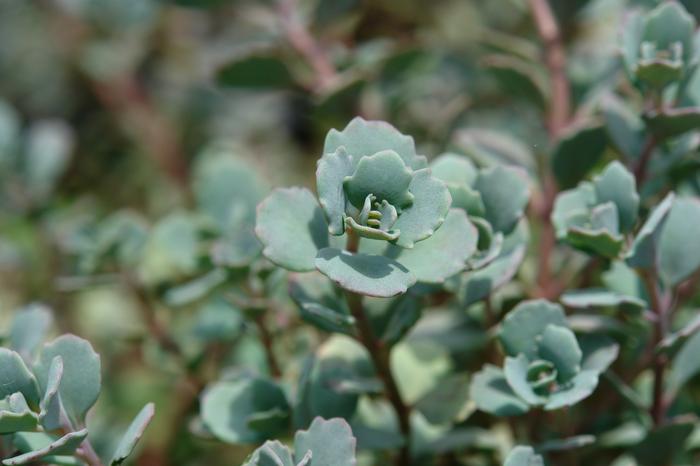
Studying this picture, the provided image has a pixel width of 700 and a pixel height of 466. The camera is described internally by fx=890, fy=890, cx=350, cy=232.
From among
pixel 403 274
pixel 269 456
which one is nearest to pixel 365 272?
pixel 403 274

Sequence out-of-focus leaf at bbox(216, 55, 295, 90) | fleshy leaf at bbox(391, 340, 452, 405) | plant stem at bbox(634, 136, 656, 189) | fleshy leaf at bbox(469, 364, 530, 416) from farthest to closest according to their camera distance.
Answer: out-of-focus leaf at bbox(216, 55, 295, 90) < fleshy leaf at bbox(391, 340, 452, 405) < plant stem at bbox(634, 136, 656, 189) < fleshy leaf at bbox(469, 364, 530, 416)

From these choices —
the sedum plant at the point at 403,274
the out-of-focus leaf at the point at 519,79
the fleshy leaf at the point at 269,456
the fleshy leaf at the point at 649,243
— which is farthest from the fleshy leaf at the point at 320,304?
the out-of-focus leaf at the point at 519,79

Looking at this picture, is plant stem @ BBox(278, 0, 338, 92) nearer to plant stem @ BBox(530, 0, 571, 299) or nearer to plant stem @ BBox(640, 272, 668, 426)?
plant stem @ BBox(530, 0, 571, 299)

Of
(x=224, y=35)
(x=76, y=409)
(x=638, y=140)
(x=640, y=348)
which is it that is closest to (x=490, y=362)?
(x=640, y=348)

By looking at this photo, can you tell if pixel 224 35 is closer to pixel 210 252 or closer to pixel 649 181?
pixel 210 252

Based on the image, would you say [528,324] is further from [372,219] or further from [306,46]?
[306,46]

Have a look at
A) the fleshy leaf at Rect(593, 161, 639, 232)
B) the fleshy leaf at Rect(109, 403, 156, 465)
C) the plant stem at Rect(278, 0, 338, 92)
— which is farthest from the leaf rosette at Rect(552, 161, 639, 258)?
the plant stem at Rect(278, 0, 338, 92)
